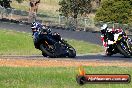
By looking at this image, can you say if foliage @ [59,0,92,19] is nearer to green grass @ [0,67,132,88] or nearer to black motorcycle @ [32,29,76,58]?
→ black motorcycle @ [32,29,76,58]

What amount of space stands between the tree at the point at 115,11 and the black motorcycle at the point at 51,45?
32.8 m

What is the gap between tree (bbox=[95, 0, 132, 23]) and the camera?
55.5 metres

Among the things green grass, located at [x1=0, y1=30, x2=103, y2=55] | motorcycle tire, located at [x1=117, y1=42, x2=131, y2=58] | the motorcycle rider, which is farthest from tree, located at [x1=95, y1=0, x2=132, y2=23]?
the motorcycle rider

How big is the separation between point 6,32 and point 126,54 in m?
16.5

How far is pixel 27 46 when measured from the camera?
34781mm

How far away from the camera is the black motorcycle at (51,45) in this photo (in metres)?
22.0

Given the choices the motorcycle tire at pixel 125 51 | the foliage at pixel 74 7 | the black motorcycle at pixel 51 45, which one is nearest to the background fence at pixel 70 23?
the foliage at pixel 74 7

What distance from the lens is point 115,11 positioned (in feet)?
188

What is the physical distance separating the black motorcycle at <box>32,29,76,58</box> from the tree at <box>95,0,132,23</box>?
3282cm

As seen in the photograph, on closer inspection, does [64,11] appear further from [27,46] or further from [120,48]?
[120,48]

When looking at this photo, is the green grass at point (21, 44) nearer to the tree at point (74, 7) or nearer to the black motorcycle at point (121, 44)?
the black motorcycle at point (121, 44)

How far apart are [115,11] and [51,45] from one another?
3585 centimetres

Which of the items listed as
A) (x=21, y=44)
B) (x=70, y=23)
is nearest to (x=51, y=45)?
(x=21, y=44)

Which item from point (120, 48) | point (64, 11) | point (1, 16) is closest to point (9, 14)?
point (1, 16)
